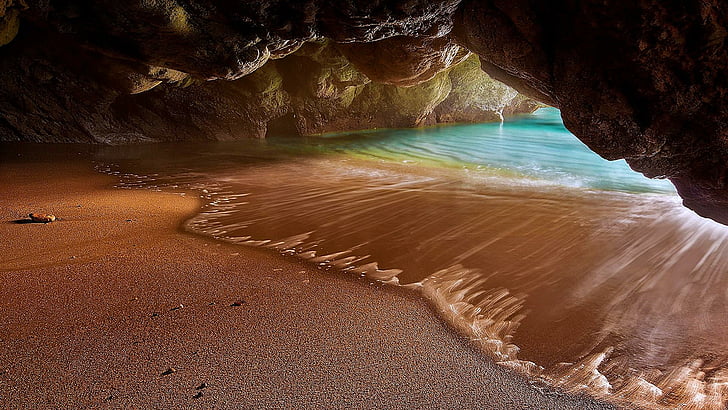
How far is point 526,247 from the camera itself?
178 inches

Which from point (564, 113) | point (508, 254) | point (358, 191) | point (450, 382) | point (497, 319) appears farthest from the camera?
point (358, 191)

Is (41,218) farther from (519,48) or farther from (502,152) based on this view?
(502,152)

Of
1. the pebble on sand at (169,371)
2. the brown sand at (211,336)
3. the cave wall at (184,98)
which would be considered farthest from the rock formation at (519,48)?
the pebble on sand at (169,371)

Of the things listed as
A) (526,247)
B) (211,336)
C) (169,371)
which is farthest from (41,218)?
(526,247)

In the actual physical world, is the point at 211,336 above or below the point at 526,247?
below

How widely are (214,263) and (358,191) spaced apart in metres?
3.27

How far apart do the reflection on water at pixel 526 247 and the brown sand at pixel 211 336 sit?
0.34 m

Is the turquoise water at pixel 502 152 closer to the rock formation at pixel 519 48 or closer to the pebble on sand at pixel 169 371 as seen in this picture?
the rock formation at pixel 519 48

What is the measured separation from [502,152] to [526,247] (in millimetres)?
7851

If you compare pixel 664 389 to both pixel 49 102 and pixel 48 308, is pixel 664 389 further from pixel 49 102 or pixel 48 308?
pixel 49 102

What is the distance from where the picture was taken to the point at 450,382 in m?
2.39

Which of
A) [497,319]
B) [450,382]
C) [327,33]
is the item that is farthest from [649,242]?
[327,33]

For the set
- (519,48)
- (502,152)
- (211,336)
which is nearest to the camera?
(211,336)

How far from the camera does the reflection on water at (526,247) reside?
9.04 ft
